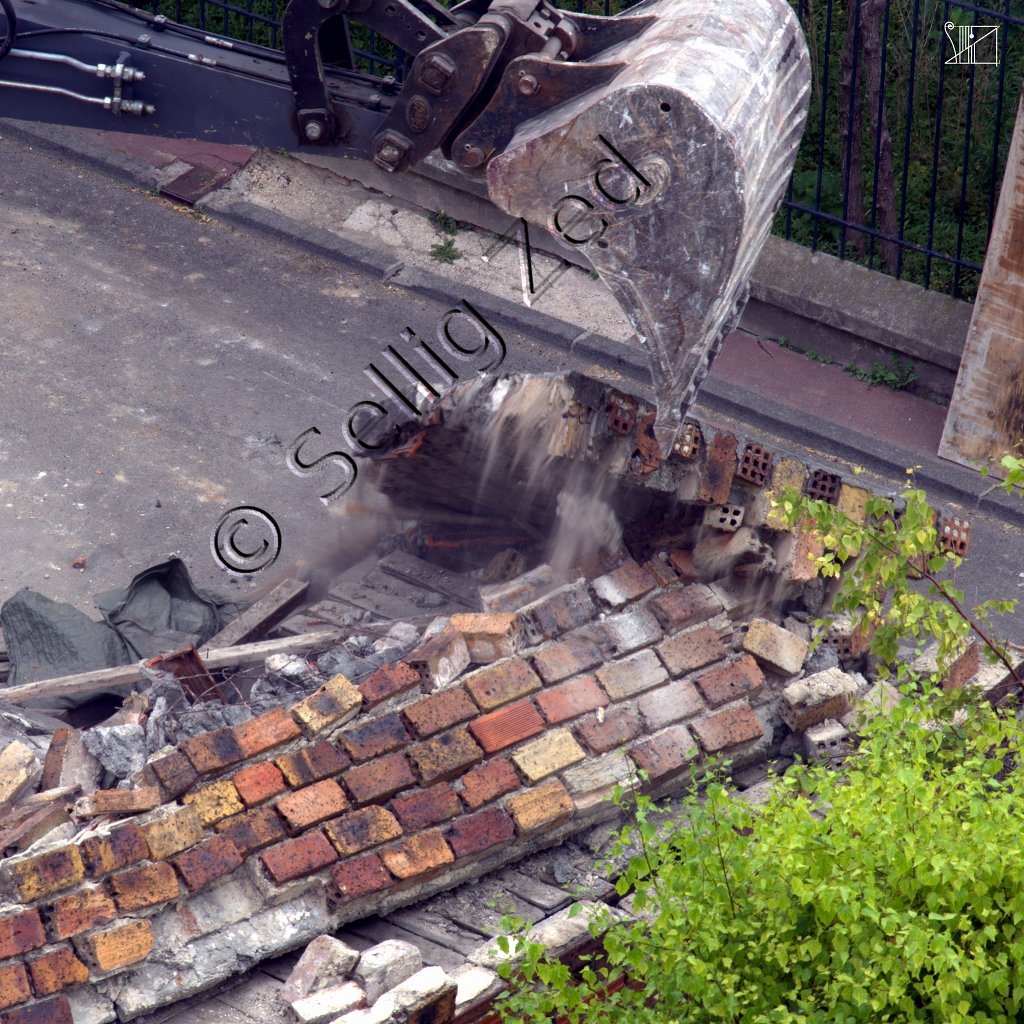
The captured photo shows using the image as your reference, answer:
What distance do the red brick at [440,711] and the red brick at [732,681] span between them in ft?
2.88

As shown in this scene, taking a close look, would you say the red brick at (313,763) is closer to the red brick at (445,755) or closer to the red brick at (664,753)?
the red brick at (445,755)

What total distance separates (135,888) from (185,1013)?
39 cm

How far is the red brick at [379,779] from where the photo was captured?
490cm

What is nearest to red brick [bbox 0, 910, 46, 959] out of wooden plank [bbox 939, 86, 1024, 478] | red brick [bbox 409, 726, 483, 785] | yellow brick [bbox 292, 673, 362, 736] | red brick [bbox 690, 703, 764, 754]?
yellow brick [bbox 292, 673, 362, 736]

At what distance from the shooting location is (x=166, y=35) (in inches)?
193

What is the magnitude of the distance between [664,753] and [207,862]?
158 cm

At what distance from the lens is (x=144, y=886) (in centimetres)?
454

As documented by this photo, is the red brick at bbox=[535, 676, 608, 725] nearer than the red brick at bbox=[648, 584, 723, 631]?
Yes

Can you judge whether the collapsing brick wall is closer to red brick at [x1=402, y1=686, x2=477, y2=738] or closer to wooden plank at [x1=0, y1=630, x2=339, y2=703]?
red brick at [x1=402, y1=686, x2=477, y2=738]

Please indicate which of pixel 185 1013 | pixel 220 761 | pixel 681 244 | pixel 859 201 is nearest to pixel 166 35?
pixel 681 244

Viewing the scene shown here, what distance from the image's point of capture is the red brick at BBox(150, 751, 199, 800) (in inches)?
188

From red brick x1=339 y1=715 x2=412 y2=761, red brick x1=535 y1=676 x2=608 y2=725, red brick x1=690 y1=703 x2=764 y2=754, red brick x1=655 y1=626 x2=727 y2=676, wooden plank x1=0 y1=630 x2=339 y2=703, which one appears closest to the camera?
red brick x1=339 y1=715 x2=412 y2=761

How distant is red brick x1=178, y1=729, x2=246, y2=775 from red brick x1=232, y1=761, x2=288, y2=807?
6cm

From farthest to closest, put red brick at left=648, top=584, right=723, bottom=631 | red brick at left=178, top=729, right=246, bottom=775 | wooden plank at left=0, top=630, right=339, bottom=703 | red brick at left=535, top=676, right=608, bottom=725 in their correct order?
1. wooden plank at left=0, top=630, right=339, bottom=703
2. red brick at left=648, top=584, right=723, bottom=631
3. red brick at left=535, top=676, right=608, bottom=725
4. red brick at left=178, top=729, right=246, bottom=775
